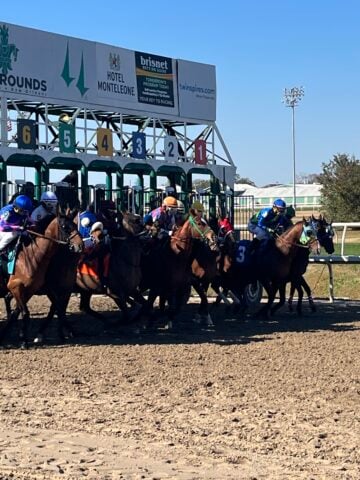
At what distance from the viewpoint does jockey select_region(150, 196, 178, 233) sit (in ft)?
44.4

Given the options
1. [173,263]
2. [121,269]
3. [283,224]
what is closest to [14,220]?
[121,269]

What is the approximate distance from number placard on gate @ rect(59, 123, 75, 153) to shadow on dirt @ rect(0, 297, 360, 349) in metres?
6.20

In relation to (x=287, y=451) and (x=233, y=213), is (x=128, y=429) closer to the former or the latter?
(x=287, y=451)

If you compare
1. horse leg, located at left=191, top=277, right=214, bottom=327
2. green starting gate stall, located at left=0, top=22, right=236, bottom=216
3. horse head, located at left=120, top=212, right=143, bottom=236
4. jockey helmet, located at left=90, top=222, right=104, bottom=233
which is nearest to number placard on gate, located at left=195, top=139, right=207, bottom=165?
green starting gate stall, located at left=0, top=22, right=236, bottom=216

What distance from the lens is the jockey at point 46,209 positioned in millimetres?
11514

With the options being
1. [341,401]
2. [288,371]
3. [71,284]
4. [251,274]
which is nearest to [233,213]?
[251,274]

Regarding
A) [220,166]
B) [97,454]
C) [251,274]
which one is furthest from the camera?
[220,166]

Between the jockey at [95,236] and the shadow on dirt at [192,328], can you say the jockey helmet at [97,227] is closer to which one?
the jockey at [95,236]

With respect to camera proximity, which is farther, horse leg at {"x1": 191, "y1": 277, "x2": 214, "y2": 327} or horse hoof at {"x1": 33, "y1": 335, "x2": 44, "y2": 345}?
horse leg at {"x1": 191, "y1": 277, "x2": 214, "y2": 327}

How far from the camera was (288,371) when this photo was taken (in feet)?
29.9

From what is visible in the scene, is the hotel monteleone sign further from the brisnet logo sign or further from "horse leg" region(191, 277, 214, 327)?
"horse leg" region(191, 277, 214, 327)

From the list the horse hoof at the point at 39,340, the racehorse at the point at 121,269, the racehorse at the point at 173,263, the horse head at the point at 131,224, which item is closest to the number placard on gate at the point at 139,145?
the racehorse at the point at 173,263

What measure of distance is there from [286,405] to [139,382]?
5.97ft

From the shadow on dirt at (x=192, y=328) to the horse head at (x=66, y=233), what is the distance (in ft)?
4.84
